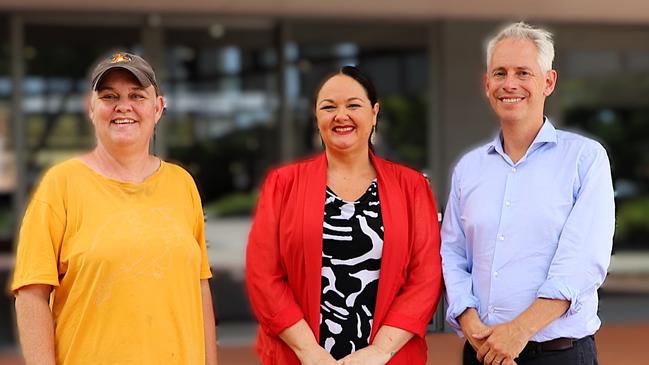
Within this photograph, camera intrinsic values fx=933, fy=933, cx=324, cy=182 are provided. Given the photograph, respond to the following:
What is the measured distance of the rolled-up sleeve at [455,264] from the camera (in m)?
3.39

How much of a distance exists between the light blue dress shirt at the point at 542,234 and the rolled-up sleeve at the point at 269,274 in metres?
0.60

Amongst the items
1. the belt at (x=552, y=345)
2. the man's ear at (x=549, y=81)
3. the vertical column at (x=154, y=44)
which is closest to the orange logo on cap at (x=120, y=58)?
the man's ear at (x=549, y=81)

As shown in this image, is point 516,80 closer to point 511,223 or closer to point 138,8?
point 511,223

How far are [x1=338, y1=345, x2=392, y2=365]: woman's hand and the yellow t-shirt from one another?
629 millimetres

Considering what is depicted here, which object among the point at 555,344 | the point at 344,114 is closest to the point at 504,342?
the point at 555,344

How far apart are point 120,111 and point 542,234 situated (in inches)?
59.0

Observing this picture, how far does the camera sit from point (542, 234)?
3264 millimetres

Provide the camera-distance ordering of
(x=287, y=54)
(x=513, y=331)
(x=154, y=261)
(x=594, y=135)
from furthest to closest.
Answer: (x=594, y=135), (x=287, y=54), (x=513, y=331), (x=154, y=261)

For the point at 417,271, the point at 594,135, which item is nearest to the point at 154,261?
the point at 417,271

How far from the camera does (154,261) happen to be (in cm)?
288

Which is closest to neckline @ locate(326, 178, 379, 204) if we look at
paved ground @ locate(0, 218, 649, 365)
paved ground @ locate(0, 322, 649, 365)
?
paved ground @ locate(0, 218, 649, 365)

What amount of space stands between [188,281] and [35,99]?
6.43 m

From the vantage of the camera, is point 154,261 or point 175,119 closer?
point 154,261

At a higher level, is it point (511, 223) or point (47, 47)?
point (47, 47)
